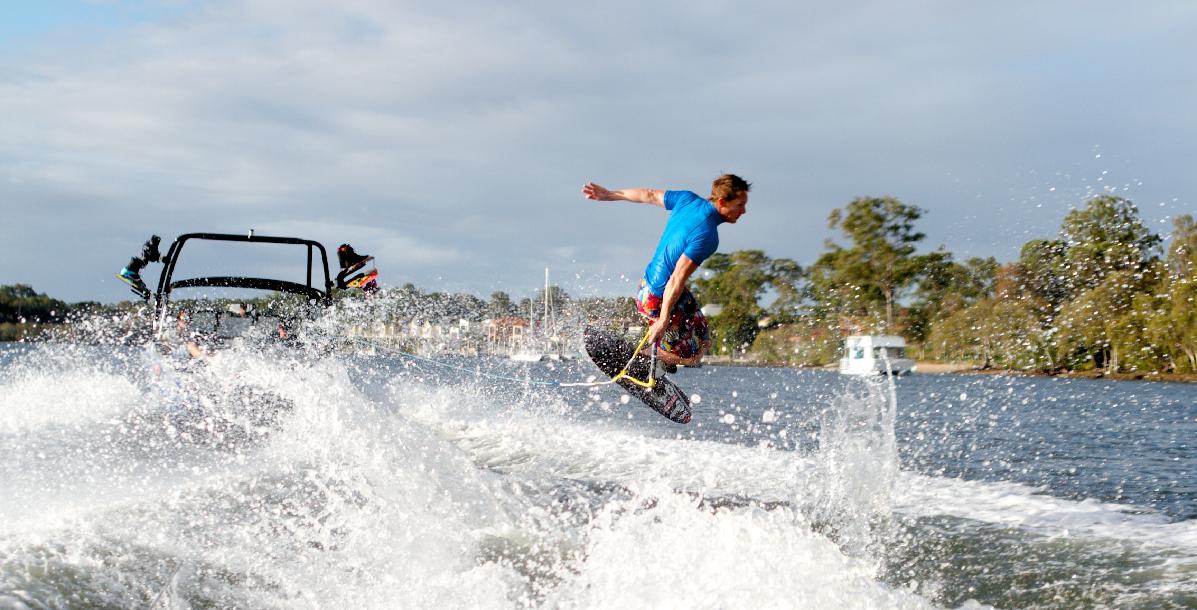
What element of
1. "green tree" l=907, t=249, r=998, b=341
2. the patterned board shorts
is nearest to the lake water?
the patterned board shorts

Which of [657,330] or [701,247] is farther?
[657,330]

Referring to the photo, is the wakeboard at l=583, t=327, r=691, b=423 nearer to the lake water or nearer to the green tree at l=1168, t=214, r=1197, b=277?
the lake water

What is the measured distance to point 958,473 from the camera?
11.2 m

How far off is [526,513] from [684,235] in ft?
8.82

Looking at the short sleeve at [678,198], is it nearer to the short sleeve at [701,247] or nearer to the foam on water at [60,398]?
the short sleeve at [701,247]

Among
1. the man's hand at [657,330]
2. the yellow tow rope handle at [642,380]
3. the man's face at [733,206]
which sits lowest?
the yellow tow rope handle at [642,380]

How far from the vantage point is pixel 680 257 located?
7.38m

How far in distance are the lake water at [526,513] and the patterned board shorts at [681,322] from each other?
1.25 metres

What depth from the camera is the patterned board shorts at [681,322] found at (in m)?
8.02

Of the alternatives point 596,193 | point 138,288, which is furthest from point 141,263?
point 596,193

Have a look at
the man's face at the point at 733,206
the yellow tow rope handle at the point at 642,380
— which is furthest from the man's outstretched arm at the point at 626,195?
the yellow tow rope handle at the point at 642,380

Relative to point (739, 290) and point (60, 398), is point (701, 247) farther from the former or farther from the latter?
point (739, 290)

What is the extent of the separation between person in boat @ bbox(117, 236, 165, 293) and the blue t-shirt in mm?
6392

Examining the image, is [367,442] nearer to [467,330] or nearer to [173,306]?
[173,306]
